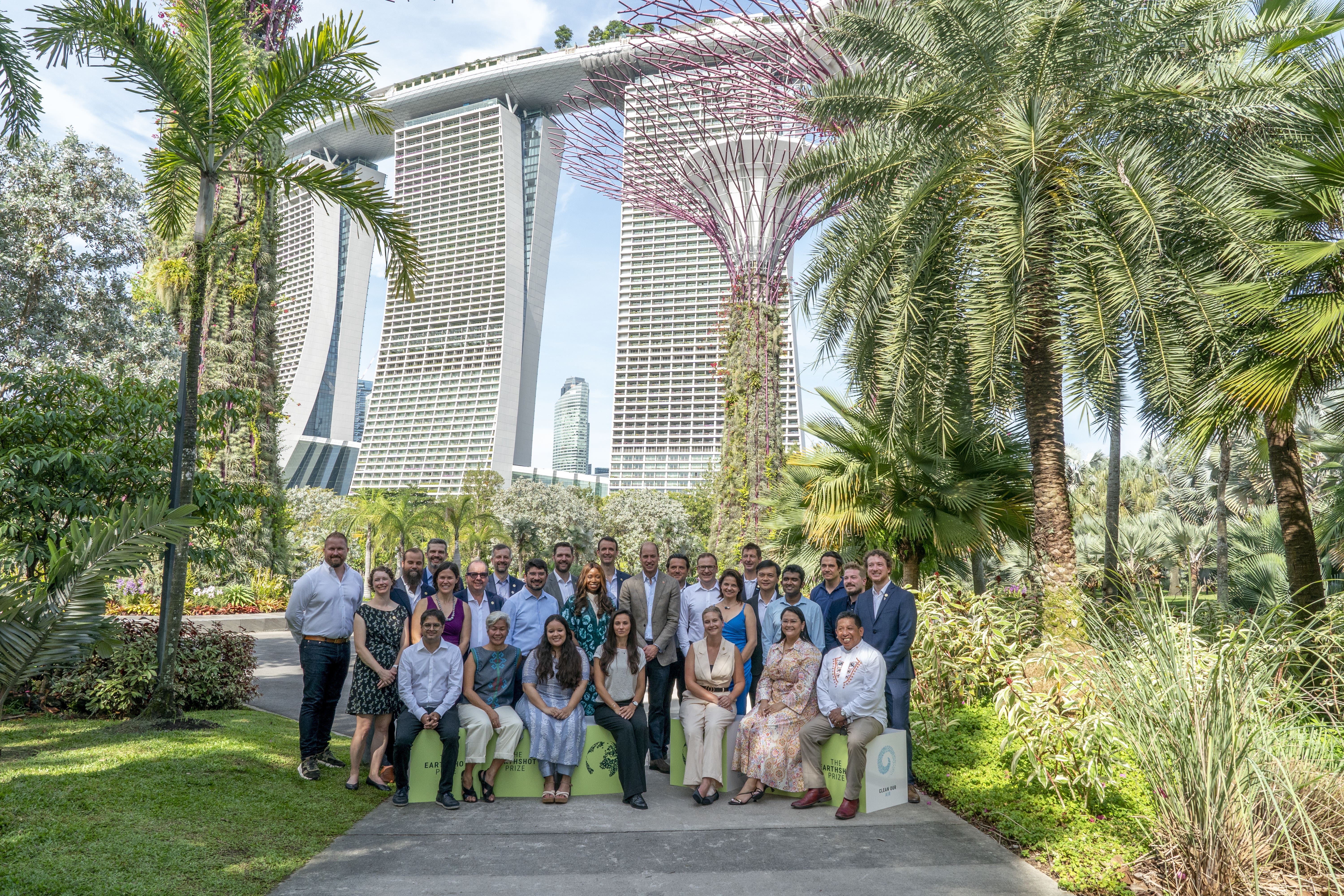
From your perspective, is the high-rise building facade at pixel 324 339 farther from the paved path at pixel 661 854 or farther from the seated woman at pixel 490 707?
the paved path at pixel 661 854

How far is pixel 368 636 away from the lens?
22.4ft

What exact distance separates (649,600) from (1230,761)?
4.89 m

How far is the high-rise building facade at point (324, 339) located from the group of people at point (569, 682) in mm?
123915

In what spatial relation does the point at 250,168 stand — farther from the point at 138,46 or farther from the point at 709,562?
the point at 709,562

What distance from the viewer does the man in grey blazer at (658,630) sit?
787cm

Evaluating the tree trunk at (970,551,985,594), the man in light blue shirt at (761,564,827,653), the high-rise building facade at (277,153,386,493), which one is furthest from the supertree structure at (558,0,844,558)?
the high-rise building facade at (277,153,386,493)

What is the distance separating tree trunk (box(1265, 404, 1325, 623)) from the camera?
9.77m

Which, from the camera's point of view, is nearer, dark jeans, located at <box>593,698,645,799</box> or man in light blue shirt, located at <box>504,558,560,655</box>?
dark jeans, located at <box>593,698,645,799</box>

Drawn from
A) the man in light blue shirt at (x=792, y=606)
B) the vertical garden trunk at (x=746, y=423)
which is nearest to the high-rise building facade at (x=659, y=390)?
the vertical garden trunk at (x=746, y=423)

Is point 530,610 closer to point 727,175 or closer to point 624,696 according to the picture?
point 624,696

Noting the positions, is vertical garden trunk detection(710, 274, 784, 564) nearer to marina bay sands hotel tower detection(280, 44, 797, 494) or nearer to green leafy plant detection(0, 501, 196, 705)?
green leafy plant detection(0, 501, 196, 705)

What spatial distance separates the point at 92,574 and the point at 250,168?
4.94m

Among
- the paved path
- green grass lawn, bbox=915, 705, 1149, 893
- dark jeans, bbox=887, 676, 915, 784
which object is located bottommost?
the paved path

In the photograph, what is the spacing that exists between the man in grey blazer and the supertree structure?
40.9 ft
